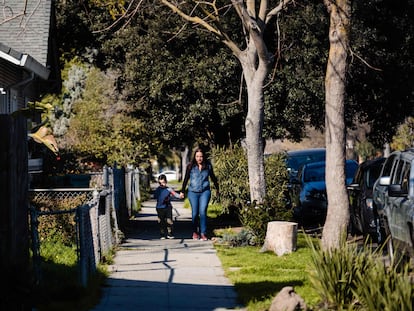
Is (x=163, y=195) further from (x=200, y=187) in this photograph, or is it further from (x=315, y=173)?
(x=315, y=173)

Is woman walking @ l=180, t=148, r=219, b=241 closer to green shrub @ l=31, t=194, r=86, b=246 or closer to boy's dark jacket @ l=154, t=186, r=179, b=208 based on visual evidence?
boy's dark jacket @ l=154, t=186, r=179, b=208

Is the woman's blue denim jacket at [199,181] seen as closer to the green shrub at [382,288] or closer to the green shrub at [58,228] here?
the green shrub at [58,228]

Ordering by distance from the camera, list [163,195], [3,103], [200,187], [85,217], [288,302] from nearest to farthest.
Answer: [288,302] < [85,217] < [200,187] < [163,195] < [3,103]

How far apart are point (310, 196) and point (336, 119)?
916 cm

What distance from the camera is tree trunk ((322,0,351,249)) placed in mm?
12570

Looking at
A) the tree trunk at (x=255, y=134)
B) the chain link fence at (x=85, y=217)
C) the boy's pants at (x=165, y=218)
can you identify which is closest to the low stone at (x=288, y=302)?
the chain link fence at (x=85, y=217)

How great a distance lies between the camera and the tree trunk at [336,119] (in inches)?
495

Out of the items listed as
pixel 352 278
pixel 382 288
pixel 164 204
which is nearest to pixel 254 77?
pixel 164 204

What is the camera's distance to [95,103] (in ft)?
158

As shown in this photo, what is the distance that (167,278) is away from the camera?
11820 mm

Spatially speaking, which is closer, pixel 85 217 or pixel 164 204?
pixel 85 217

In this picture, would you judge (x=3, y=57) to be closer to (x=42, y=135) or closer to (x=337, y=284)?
(x=42, y=135)

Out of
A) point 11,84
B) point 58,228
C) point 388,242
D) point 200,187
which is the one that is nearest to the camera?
point 388,242

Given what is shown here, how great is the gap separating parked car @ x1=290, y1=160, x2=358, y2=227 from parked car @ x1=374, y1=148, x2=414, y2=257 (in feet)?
20.2
